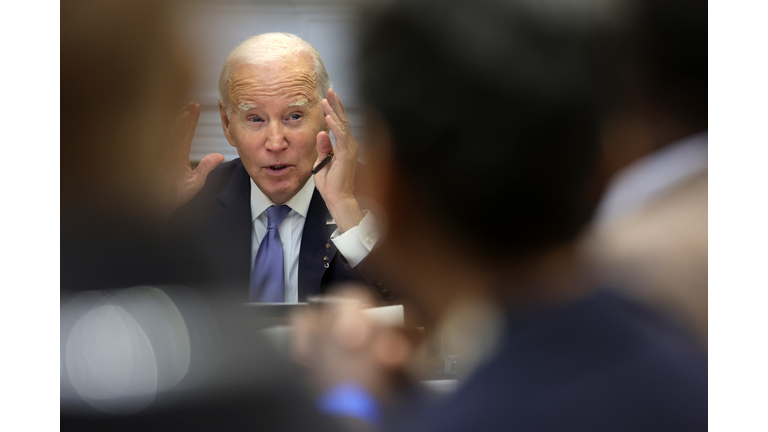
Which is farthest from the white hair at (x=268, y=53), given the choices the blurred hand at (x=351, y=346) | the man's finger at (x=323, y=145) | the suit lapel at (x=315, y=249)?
the blurred hand at (x=351, y=346)

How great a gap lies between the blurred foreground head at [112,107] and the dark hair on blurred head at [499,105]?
0.71m

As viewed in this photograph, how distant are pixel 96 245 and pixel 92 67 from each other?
0.58 m

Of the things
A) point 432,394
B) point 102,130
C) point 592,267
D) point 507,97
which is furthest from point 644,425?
point 102,130

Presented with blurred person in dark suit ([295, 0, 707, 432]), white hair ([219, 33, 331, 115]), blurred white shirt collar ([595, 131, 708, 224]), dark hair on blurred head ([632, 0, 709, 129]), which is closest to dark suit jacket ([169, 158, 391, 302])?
blurred person in dark suit ([295, 0, 707, 432])

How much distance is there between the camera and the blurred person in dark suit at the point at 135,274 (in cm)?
173

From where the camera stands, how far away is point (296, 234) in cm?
172

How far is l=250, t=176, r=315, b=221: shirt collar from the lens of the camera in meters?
1.71

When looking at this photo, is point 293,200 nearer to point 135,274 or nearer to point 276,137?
point 276,137

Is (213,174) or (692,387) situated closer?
(213,174)

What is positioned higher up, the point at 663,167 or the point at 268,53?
the point at 268,53

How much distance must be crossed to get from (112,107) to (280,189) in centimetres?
61

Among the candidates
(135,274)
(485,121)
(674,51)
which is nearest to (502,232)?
(485,121)

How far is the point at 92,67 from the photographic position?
5.71 feet

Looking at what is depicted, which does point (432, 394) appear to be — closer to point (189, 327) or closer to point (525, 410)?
point (525, 410)
